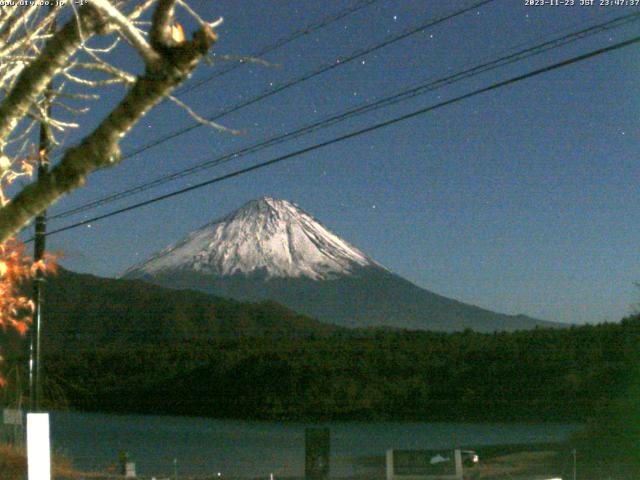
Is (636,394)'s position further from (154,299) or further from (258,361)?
(154,299)

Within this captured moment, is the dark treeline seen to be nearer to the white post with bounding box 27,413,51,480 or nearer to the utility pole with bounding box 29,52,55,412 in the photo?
the utility pole with bounding box 29,52,55,412

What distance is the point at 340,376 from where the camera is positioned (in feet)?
126

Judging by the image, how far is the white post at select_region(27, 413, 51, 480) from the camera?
21.4ft

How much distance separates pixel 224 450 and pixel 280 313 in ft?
49.4

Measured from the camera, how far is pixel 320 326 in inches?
2026

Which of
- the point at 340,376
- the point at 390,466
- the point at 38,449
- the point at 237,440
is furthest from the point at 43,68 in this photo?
the point at 340,376

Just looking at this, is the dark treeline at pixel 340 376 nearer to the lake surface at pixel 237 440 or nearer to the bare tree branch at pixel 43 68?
the lake surface at pixel 237 440

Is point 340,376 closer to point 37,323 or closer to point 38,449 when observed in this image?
point 37,323

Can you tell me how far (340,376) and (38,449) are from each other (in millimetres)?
32029

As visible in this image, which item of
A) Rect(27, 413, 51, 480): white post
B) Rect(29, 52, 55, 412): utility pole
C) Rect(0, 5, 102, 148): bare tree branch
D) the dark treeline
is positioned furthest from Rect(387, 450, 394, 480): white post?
Rect(0, 5, 102, 148): bare tree branch

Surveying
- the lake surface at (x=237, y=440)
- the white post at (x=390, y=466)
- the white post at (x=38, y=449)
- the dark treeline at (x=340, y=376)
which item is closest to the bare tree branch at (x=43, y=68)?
the white post at (x=38, y=449)

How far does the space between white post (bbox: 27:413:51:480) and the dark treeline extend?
27.0 meters

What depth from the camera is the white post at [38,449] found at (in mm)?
6516

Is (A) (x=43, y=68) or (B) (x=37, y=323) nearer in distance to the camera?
(A) (x=43, y=68)
